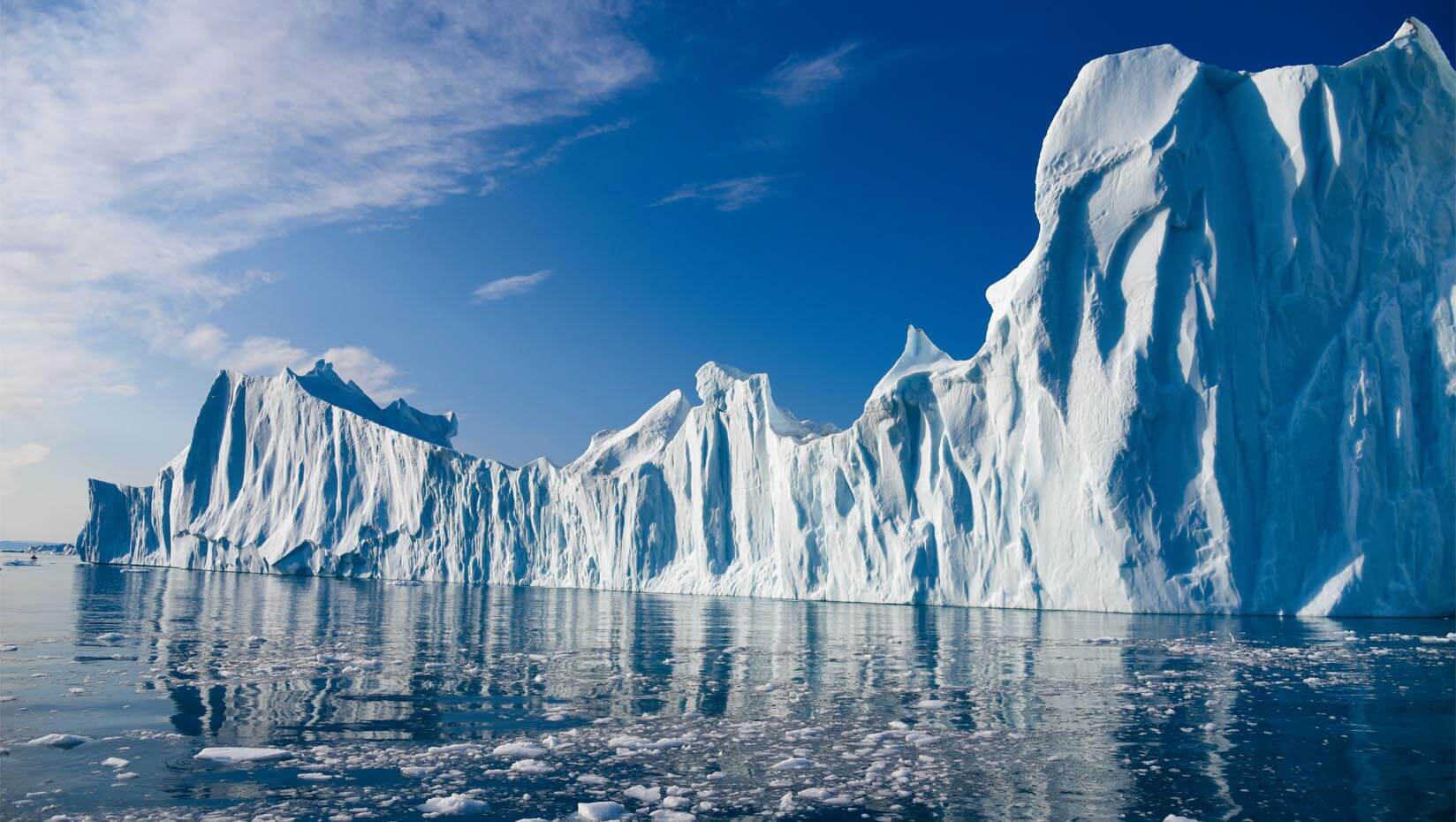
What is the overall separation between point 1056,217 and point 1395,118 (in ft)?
22.9

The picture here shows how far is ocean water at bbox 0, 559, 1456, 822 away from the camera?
5.89 m

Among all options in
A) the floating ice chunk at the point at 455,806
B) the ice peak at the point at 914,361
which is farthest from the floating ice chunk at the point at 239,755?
the ice peak at the point at 914,361

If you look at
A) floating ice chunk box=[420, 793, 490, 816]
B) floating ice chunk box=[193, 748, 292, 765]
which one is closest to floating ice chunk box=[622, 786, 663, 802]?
floating ice chunk box=[420, 793, 490, 816]

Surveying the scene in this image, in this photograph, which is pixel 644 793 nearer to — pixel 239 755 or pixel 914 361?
pixel 239 755

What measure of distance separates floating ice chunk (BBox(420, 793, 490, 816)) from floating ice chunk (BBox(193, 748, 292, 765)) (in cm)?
181

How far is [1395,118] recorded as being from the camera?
20266 millimetres

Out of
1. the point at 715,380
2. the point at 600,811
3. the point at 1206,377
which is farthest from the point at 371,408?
the point at 600,811

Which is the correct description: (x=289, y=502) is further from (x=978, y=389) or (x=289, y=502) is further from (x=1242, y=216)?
(x=1242, y=216)

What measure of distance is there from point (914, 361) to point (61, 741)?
24236 millimetres

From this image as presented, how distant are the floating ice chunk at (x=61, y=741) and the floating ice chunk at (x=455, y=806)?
344 centimetres

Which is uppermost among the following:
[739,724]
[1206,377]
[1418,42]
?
[1418,42]

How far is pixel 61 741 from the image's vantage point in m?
7.32

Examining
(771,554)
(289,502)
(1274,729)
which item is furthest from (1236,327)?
(289,502)

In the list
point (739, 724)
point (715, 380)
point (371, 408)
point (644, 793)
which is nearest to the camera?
point (644, 793)
